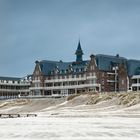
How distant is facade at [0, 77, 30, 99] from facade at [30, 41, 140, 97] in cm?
2172

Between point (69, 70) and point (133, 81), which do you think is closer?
point (133, 81)

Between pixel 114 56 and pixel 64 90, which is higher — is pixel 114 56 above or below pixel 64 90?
above

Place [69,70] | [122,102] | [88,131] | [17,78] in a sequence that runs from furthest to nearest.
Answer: [17,78]
[69,70]
[122,102]
[88,131]

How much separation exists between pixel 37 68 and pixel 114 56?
3070cm

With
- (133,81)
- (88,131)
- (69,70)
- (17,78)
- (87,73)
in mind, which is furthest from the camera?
(17,78)

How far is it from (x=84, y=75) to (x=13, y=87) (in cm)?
4992

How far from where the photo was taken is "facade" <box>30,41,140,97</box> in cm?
14175

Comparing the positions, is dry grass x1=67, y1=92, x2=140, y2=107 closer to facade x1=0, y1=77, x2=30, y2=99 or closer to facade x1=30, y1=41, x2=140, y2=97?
facade x1=30, y1=41, x2=140, y2=97

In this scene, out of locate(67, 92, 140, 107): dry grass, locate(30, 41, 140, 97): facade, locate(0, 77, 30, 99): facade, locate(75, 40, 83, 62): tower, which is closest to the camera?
locate(67, 92, 140, 107): dry grass

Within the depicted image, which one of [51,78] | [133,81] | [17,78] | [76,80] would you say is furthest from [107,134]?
[17,78]

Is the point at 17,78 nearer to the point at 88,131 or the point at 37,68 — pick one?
the point at 37,68

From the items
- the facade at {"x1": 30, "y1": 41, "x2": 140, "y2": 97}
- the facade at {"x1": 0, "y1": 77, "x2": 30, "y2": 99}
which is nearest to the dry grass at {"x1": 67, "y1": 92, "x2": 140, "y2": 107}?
the facade at {"x1": 30, "y1": 41, "x2": 140, "y2": 97}

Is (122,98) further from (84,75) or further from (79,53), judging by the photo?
(79,53)

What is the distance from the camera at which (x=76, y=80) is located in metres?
154
